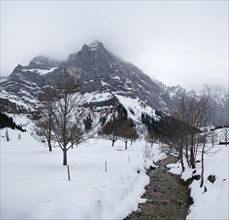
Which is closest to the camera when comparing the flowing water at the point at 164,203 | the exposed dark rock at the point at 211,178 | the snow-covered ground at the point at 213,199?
the snow-covered ground at the point at 213,199

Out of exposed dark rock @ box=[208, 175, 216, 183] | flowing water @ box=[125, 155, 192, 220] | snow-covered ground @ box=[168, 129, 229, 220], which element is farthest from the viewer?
exposed dark rock @ box=[208, 175, 216, 183]

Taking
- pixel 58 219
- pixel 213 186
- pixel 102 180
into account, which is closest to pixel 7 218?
pixel 58 219

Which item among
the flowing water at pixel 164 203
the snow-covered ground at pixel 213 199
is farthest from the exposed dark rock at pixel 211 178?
the flowing water at pixel 164 203

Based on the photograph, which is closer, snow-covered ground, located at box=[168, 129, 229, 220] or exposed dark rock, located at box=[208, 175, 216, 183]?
snow-covered ground, located at box=[168, 129, 229, 220]

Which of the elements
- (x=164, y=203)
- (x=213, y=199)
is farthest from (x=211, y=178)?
(x=213, y=199)

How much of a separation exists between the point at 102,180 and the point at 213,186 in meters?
8.58

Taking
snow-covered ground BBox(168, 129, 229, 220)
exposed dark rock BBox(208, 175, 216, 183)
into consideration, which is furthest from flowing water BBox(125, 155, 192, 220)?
exposed dark rock BBox(208, 175, 216, 183)

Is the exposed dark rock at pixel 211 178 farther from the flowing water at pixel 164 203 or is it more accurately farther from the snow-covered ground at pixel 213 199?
the flowing water at pixel 164 203

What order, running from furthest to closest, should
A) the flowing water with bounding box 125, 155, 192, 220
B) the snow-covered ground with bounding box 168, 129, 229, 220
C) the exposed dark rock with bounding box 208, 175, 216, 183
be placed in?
the exposed dark rock with bounding box 208, 175, 216, 183
the flowing water with bounding box 125, 155, 192, 220
the snow-covered ground with bounding box 168, 129, 229, 220

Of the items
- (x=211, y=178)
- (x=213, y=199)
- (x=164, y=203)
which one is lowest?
(x=164, y=203)

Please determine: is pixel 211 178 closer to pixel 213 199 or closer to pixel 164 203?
pixel 164 203

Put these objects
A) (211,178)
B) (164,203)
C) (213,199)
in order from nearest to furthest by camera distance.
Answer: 1. (213,199)
2. (164,203)
3. (211,178)

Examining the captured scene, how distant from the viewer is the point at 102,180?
21359mm

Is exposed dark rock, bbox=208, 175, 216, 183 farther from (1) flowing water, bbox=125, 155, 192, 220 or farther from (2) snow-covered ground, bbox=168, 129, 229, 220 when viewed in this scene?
(1) flowing water, bbox=125, 155, 192, 220
